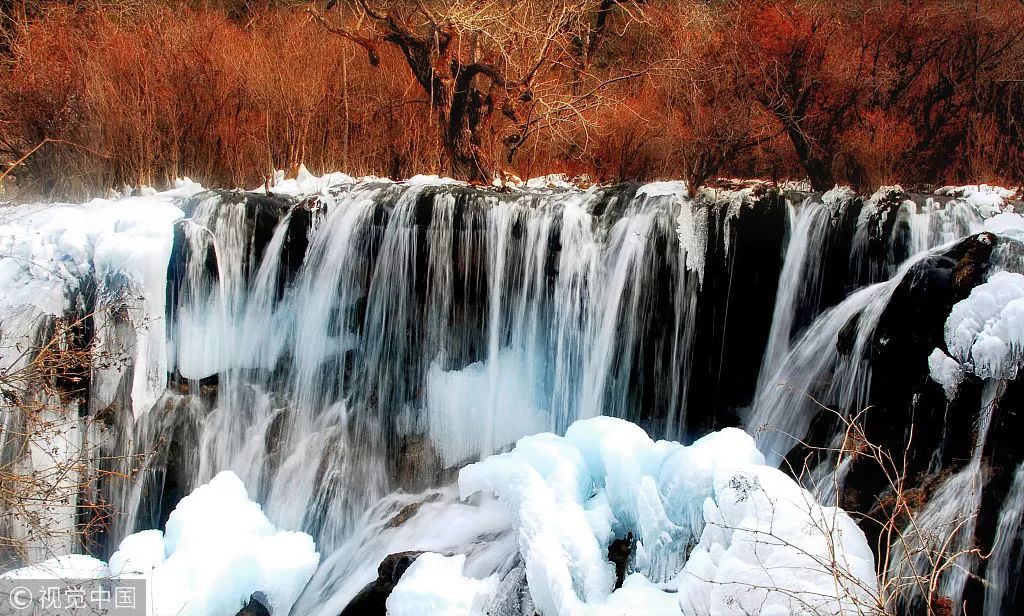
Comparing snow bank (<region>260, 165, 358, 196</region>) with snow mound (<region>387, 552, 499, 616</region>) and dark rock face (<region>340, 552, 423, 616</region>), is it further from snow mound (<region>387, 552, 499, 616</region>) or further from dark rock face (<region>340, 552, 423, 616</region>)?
snow mound (<region>387, 552, 499, 616</region>)

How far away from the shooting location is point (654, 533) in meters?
4.00

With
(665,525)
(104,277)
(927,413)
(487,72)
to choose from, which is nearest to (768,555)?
(665,525)

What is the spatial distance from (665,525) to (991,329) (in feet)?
6.85

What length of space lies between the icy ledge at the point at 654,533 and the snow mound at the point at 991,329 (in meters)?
1.28

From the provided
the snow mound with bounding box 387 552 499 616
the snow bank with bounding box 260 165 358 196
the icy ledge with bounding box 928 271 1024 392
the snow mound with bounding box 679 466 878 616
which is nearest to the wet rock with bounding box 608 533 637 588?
the snow mound with bounding box 679 466 878 616

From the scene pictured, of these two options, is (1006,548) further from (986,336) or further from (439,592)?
(439,592)

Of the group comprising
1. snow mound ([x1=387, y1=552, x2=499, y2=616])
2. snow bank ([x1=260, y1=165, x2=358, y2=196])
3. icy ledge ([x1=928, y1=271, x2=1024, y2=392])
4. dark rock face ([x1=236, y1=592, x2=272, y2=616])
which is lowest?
dark rock face ([x1=236, y1=592, x2=272, y2=616])

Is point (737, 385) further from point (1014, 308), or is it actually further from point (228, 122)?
point (228, 122)

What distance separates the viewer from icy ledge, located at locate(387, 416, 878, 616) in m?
3.21

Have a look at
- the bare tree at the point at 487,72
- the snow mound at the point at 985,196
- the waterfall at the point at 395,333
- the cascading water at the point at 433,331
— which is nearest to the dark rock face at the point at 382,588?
the cascading water at the point at 433,331

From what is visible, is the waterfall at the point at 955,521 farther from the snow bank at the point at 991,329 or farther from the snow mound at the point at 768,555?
the snow mound at the point at 768,555

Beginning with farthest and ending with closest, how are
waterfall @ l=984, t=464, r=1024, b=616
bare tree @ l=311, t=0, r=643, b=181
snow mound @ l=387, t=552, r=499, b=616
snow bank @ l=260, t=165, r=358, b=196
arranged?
bare tree @ l=311, t=0, r=643, b=181 < snow bank @ l=260, t=165, r=358, b=196 < snow mound @ l=387, t=552, r=499, b=616 < waterfall @ l=984, t=464, r=1024, b=616

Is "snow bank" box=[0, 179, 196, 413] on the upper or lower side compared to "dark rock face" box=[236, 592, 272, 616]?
upper

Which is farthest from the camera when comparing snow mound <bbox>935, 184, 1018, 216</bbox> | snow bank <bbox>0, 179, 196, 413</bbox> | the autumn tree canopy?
the autumn tree canopy
